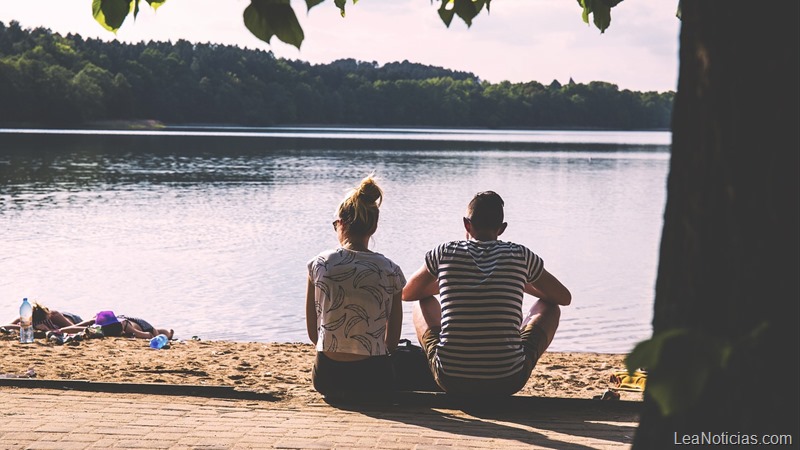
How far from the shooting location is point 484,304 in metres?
4.44

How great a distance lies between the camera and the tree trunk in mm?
1816

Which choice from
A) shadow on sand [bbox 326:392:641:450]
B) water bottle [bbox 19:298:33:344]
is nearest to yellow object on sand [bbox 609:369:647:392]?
shadow on sand [bbox 326:392:641:450]

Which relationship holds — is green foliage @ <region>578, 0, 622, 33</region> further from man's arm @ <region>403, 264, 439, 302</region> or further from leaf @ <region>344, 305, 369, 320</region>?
leaf @ <region>344, 305, 369, 320</region>

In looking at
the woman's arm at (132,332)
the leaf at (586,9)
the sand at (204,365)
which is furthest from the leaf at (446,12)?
the woman's arm at (132,332)

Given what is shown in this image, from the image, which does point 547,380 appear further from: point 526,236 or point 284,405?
point 526,236

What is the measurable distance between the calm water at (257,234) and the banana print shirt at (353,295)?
1.18 meters

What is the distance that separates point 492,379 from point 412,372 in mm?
583

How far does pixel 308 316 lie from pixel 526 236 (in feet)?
53.2

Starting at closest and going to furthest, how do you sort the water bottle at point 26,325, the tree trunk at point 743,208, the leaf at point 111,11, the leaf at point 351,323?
the tree trunk at point 743,208 → the leaf at point 111,11 → the leaf at point 351,323 → the water bottle at point 26,325

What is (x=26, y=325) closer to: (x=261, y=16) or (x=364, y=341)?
(x=364, y=341)

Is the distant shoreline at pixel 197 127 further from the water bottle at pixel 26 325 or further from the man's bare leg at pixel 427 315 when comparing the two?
the man's bare leg at pixel 427 315

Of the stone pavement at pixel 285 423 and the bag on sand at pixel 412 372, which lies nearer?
the stone pavement at pixel 285 423

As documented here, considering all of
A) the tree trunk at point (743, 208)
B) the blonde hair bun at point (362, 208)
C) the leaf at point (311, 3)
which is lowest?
the blonde hair bun at point (362, 208)

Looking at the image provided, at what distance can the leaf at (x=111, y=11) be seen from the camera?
8.64ft
